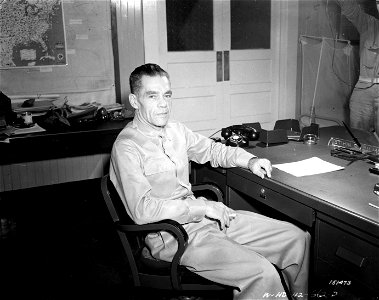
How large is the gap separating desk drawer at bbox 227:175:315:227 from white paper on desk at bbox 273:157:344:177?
14cm

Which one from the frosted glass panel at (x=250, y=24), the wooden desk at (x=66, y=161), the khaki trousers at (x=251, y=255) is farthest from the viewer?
the frosted glass panel at (x=250, y=24)

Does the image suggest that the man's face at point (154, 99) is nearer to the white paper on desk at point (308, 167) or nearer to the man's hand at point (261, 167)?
the man's hand at point (261, 167)

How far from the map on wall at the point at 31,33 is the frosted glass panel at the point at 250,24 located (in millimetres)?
1843

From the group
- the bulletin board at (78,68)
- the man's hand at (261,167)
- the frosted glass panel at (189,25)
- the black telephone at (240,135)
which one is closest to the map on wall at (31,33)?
the bulletin board at (78,68)

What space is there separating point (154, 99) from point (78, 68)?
7.35 ft

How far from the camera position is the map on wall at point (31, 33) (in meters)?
3.49

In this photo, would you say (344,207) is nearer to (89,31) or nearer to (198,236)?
(198,236)

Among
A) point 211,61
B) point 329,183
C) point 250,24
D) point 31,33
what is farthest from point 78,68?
point 329,183

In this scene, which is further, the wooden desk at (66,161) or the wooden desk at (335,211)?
the wooden desk at (66,161)

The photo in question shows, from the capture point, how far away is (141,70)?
6.02ft

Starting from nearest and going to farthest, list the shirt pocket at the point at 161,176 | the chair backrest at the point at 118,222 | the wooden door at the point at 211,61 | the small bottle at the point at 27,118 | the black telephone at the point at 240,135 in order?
1. the chair backrest at the point at 118,222
2. the shirt pocket at the point at 161,176
3. the black telephone at the point at 240,135
4. the small bottle at the point at 27,118
5. the wooden door at the point at 211,61

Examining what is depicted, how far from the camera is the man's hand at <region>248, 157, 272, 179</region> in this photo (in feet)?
6.00

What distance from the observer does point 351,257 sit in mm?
1383

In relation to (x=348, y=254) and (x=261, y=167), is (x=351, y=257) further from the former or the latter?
(x=261, y=167)
